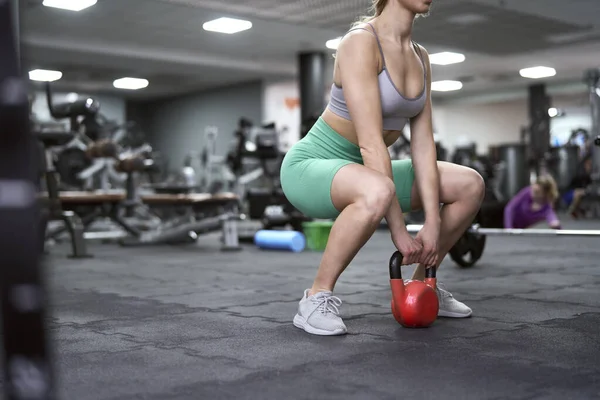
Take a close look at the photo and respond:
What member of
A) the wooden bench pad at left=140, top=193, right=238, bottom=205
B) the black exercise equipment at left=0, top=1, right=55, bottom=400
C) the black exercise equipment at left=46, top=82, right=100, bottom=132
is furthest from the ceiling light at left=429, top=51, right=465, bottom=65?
the black exercise equipment at left=0, top=1, right=55, bottom=400

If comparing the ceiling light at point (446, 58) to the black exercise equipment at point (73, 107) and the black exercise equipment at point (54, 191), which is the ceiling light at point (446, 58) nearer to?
the black exercise equipment at point (54, 191)

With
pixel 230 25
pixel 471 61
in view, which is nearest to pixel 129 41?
pixel 230 25

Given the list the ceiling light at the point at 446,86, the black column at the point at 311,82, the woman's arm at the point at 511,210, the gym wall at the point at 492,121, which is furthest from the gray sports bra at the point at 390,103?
the gym wall at the point at 492,121

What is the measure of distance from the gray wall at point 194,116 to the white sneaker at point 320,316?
11495 millimetres

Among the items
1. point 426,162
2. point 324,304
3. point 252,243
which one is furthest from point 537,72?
point 324,304

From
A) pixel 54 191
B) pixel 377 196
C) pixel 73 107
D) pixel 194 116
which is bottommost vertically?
pixel 377 196

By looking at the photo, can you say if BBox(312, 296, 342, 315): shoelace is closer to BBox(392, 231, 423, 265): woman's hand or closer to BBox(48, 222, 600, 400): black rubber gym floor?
BBox(48, 222, 600, 400): black rubber gym floor

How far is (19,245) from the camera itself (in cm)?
61

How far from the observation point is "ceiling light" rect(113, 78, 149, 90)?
1294 centimetres

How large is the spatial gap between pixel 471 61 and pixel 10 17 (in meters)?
11.6

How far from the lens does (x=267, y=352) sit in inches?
65.3

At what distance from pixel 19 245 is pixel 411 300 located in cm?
139

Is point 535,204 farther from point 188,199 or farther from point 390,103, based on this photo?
point 390,103

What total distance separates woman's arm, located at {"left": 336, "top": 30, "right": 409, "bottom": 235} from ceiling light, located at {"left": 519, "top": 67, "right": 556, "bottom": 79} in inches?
454
